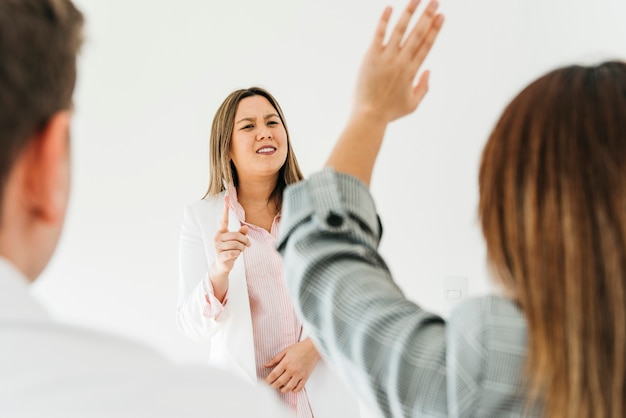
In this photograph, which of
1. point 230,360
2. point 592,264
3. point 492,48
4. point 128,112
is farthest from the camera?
point 128,112

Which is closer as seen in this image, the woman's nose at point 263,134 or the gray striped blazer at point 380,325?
the gray striped blazer at point 380,325

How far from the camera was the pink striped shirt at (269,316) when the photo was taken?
1.77 metres

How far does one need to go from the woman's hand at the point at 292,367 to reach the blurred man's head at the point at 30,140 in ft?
4.24

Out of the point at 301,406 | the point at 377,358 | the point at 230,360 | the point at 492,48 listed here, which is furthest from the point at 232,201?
the point at 377,358

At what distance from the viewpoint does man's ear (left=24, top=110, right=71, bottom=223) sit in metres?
0.46

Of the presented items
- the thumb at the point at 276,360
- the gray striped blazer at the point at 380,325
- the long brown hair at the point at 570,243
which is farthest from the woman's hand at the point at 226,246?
the long brown hair at the point at 570,243

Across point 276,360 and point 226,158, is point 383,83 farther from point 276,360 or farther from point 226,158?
point 226,158

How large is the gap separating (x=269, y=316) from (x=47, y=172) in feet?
4.48

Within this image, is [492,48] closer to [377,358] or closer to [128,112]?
[128,112]

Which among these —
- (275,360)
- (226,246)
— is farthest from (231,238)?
(275,360)

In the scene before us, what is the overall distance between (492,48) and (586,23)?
398mm

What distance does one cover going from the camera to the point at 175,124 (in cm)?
256

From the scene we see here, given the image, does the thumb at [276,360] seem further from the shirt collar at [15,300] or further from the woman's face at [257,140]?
the shirt collar at [15,300]

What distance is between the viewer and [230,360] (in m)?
1.76
